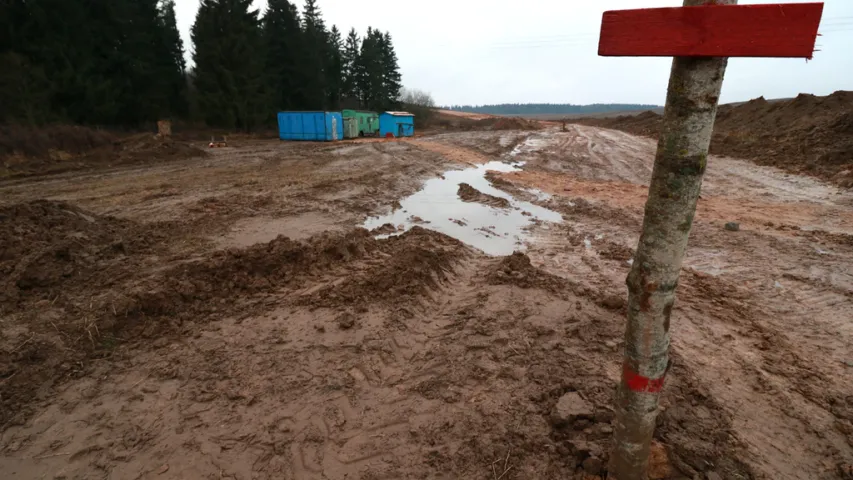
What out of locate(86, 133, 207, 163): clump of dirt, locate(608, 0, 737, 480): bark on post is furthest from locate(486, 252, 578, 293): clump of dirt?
locate(86, 133, 207, 163): clump of dirt

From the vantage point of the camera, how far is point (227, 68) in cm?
3278

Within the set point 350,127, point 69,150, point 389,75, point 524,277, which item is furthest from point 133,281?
point 389,75

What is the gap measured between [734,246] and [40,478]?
364 inches

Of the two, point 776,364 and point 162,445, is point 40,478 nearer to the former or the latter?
point 162,445

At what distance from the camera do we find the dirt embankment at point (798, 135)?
1296cm

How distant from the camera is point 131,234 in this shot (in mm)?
→ 7426

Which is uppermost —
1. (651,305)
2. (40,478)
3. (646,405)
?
(651,305)

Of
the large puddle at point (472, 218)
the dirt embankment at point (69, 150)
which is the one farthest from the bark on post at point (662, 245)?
the dirt embankment at point (69, 150)

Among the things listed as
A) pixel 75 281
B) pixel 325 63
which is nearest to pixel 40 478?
pixel 75 281

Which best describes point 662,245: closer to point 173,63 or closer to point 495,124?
point 173,63

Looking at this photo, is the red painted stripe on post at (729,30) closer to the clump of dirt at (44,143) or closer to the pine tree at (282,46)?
the clump of dirt at (44,143)

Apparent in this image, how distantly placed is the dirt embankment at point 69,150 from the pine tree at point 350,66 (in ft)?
104

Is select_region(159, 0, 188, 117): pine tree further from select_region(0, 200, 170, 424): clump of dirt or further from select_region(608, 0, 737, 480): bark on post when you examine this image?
select_region(608, 0, 737, 480): bark on post

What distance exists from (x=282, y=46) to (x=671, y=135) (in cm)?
4346
